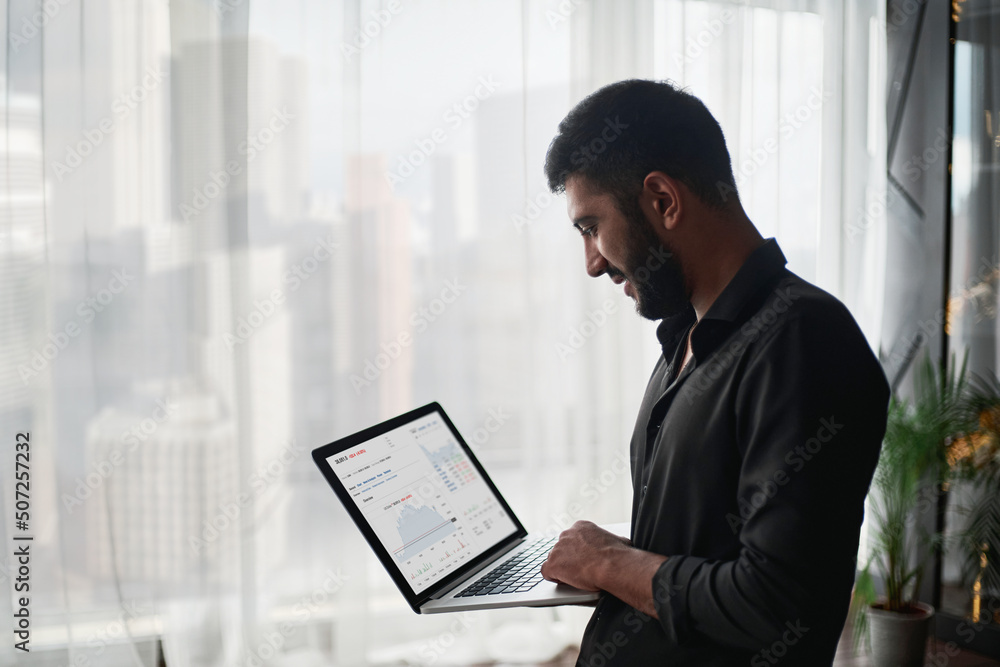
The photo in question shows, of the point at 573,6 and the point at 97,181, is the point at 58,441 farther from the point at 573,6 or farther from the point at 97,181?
the point at 573,6

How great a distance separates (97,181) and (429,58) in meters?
1.13

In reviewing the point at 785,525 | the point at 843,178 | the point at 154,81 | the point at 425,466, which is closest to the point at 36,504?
the point at 154,81

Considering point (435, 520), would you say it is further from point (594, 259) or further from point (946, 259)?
point (946, 259)

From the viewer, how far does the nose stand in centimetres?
112

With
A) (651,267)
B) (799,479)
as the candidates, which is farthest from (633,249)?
(799,479)

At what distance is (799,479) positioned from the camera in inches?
32.2

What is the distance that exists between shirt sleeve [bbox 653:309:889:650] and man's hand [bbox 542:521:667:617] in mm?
87

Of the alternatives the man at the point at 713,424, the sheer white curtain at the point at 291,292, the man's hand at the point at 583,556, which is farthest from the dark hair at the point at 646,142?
the sheer white curtain at the point at 291,292

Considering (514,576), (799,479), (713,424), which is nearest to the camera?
(799,479)

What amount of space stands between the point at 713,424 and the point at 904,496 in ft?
6.54

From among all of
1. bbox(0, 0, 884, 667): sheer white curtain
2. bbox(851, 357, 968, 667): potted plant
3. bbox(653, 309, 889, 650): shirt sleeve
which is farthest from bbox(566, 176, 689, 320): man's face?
bbox(851, 357, 968, 667): potted plant

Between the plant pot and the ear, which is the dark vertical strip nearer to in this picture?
the plant pot

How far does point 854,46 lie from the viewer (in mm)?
3027

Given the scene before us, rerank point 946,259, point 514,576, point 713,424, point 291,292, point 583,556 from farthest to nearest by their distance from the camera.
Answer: point 946,259
point 291,292
point 514,576
point 583,556
point 713,424
